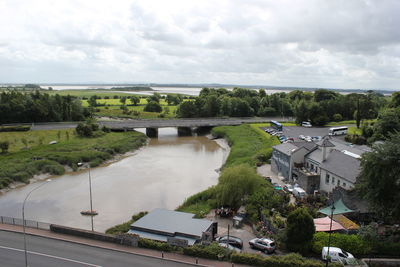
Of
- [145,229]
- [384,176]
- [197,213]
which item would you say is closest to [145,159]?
[197,213]

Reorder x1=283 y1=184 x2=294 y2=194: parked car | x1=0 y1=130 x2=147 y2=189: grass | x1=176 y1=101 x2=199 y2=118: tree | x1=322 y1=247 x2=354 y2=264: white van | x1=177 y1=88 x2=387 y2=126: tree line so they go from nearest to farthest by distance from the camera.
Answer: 1. x1=322 y1=247 x2=354 y2=264: white van
2. x1=283 y1=184 x2=294 y2=194: parked car
3. x1=0 y1=130 x2=147 y2=189: grass
4. x1=177 y1=88 x2=387 y2=126: tree line
5. x1=176 y1=101 x2=199 y2=118: tree

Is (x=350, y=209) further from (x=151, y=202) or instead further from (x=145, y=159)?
(x=145, y=159)

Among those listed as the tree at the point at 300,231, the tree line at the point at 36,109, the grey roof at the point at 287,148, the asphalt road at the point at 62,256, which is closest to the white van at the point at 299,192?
the grey roof at the point at 287,148

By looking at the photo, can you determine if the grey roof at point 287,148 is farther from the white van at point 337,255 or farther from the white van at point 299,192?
the white van at point 337,255

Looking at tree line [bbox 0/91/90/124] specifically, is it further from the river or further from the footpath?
the footpath

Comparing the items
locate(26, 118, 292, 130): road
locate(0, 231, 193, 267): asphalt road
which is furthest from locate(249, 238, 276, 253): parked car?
locate(26, 118, 292, 130): road
